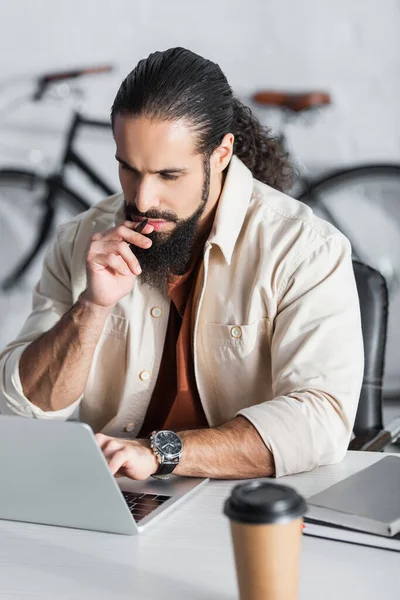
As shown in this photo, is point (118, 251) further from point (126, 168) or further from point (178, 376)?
point (178, 376)

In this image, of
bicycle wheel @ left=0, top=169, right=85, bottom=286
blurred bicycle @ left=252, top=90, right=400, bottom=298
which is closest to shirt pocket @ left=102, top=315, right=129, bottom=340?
blurred bicycle @ left=252, top=90, right=400, bottom=298

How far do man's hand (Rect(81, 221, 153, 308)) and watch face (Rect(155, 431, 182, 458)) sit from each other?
0.37 m

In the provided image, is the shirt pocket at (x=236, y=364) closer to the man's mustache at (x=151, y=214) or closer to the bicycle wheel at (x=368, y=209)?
the man's mustache at (x=151, y=214)

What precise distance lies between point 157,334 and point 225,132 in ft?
1.38

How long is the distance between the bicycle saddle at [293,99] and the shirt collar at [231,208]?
131cm

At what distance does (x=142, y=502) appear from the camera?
4.09 ft

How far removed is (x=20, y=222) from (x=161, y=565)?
7.84ft

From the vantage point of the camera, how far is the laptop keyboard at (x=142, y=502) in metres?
1.20

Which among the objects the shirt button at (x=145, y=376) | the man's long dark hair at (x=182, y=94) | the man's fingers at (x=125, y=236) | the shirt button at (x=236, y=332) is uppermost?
the man's long dark hair at (x=182, y=94)

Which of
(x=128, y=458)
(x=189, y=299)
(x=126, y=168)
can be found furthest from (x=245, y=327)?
(x=128, y=458)

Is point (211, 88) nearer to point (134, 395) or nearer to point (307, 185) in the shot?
point (134, 395)

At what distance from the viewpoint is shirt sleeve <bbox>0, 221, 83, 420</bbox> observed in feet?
5.57

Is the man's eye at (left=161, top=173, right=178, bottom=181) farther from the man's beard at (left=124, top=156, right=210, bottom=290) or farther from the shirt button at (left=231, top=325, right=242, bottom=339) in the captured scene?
the shirt button at (left=231, top=325, right=242, bottom=339)

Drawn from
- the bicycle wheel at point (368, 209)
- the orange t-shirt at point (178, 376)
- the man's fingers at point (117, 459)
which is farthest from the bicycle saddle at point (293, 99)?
the man's fingers at point (117, 459)
